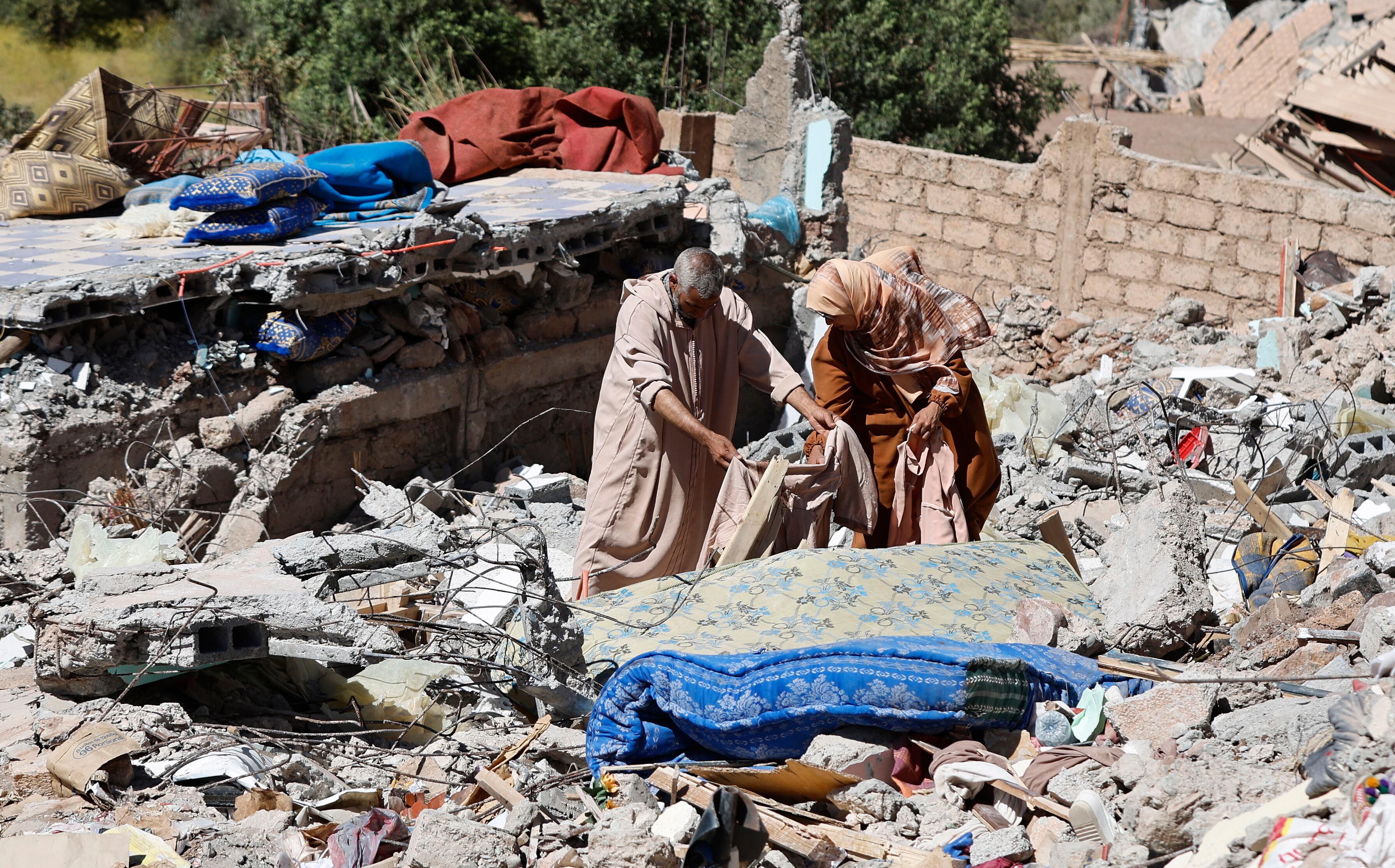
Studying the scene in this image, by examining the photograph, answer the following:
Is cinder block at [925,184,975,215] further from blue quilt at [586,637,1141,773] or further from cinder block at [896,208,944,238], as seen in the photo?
blue quilt at [586,637,1141,773]

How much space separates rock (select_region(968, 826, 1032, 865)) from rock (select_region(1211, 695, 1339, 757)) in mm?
640

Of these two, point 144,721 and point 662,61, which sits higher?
point 662,61

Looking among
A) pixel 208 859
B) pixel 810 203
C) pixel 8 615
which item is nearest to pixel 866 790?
pixel 208 859

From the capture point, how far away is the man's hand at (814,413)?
493 cm

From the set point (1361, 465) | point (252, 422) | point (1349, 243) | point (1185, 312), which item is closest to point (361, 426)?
point (252, 422)

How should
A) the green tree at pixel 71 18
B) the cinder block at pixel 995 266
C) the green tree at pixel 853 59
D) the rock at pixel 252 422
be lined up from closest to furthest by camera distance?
the rock at pixel 252 422 → the cinder block at pixel 995 266 → the green tree at pixel 853 59 → the green tree at pixel 71 18

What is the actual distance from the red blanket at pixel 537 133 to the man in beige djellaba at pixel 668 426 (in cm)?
473

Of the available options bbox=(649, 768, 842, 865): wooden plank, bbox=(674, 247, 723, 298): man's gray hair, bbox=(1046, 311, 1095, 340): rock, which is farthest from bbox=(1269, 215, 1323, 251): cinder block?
bbox=(649, 768, 842, 865): wooden plank

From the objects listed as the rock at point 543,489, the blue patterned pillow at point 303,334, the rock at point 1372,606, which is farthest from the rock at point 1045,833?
the blue patterned pillow at point 303,334

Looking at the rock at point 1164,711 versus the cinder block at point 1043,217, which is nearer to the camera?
the rock at point 1164,711

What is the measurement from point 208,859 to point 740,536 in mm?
2200

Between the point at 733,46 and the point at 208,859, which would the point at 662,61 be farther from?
the point at 208,859

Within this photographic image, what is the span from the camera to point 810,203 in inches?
409

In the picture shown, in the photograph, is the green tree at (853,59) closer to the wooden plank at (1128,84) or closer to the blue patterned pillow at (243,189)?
the blue patterned pillow at (243,189)
